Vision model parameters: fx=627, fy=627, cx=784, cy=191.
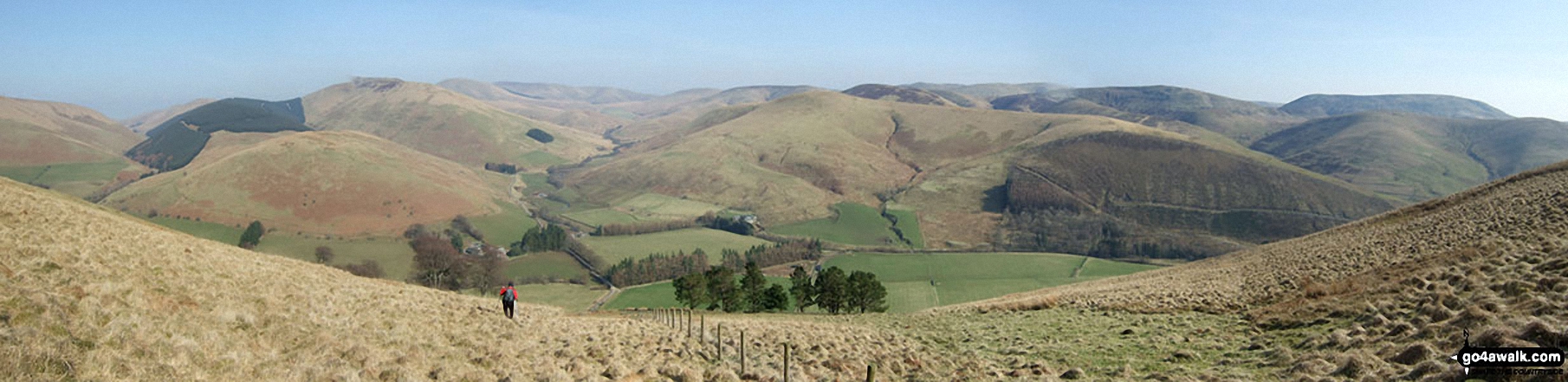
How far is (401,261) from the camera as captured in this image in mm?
127875

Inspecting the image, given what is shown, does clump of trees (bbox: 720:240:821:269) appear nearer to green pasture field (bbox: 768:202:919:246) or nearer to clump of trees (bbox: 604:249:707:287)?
clump of trees (bbox: 604:249:707:287)

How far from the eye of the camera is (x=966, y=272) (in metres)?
131

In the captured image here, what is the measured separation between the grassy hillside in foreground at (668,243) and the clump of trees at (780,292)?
227 feet

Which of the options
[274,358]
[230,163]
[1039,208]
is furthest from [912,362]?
[230,163]

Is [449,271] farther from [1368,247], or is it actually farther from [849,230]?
[849,230]

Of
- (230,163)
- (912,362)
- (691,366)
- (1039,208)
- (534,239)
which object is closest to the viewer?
(691,366)

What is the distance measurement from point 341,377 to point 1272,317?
30005 mm

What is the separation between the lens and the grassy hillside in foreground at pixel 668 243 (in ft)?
473

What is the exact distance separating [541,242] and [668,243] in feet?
96.7

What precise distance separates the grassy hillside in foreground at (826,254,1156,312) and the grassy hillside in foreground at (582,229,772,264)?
89.1ft

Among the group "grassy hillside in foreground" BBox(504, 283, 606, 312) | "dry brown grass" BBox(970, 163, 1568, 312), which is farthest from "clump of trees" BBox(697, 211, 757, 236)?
"dry brown grass" BBox(970, 163, 1568, 312)

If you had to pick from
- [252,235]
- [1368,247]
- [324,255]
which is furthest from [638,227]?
[1368,247]

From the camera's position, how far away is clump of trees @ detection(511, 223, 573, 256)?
144625mm

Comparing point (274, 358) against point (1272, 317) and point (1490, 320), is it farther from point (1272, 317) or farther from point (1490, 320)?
point (1272, 317)
